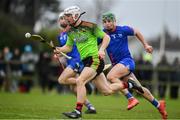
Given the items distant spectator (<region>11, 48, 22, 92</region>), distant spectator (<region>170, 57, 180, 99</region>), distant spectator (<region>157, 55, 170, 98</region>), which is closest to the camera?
distant spectator (<region>170, 57, 180, 99</region>)

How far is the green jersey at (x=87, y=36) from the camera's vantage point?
1628 centimetres

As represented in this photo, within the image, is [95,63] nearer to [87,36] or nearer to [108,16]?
[87,36]

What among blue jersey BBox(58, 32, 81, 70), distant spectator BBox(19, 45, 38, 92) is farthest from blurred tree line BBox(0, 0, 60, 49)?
blue jersey BBox(58, 32, 81, 70)

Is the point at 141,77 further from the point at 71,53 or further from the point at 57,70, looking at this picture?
the point at 71,53

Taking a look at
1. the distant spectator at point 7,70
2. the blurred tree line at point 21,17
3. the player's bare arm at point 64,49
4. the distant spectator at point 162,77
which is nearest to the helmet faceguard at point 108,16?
the player's bare arm at point 64,49

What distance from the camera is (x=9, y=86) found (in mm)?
35344

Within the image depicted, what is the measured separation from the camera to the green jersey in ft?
53.4

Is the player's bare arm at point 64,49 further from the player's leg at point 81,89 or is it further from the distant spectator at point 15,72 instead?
the distant spectator at point 15,72

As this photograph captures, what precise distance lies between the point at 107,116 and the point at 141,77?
1733 cm

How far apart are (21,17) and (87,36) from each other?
49908 millimetres

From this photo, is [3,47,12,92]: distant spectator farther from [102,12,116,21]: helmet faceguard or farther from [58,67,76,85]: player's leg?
[102,12,116,21]: helmet faceguard

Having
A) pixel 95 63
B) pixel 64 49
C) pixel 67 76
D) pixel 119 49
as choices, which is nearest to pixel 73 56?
pixel 119 49

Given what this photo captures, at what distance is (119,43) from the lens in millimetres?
18281

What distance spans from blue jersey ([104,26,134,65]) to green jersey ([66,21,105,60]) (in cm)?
176
